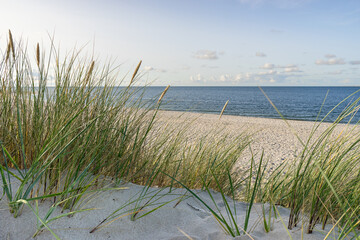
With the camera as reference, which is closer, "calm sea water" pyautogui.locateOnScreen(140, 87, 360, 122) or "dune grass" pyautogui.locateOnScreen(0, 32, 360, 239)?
"dune grass" pyautogui.locateOnScreen(0, 32, 360, 239)

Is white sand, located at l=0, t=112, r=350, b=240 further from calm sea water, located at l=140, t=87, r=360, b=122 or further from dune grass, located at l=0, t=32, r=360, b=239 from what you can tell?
calm sea water, located at l=140, t=87, r=360, b=122

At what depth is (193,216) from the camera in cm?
165

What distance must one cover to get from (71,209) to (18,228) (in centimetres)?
25

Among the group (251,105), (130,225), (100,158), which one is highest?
(100,158)

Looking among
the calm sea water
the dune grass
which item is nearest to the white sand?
the dune grass

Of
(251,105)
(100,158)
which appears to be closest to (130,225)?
(100,158)

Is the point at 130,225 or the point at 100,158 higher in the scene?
the point at 100,158

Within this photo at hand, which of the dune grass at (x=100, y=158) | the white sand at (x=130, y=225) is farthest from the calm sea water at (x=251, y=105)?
the white sand at (x=130, y=225)

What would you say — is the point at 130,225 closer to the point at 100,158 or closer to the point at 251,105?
the point at 100,158

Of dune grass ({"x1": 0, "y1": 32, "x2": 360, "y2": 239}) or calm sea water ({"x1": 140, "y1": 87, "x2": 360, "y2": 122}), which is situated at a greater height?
dune grass ({"x1": 0, "y1": 32, "x2": 360, "y2": 239})

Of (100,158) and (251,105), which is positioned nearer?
(100,158)

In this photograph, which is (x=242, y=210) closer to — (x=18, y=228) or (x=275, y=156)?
(x=18, y=228)

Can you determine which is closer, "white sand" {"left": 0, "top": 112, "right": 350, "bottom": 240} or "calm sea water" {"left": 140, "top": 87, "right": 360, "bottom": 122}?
"white sand" {"left": 0, "top": 112, "right": 350, "bottom": 240}

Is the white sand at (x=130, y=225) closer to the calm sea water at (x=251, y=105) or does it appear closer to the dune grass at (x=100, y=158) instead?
the dune grass at (x=100, y=158)
